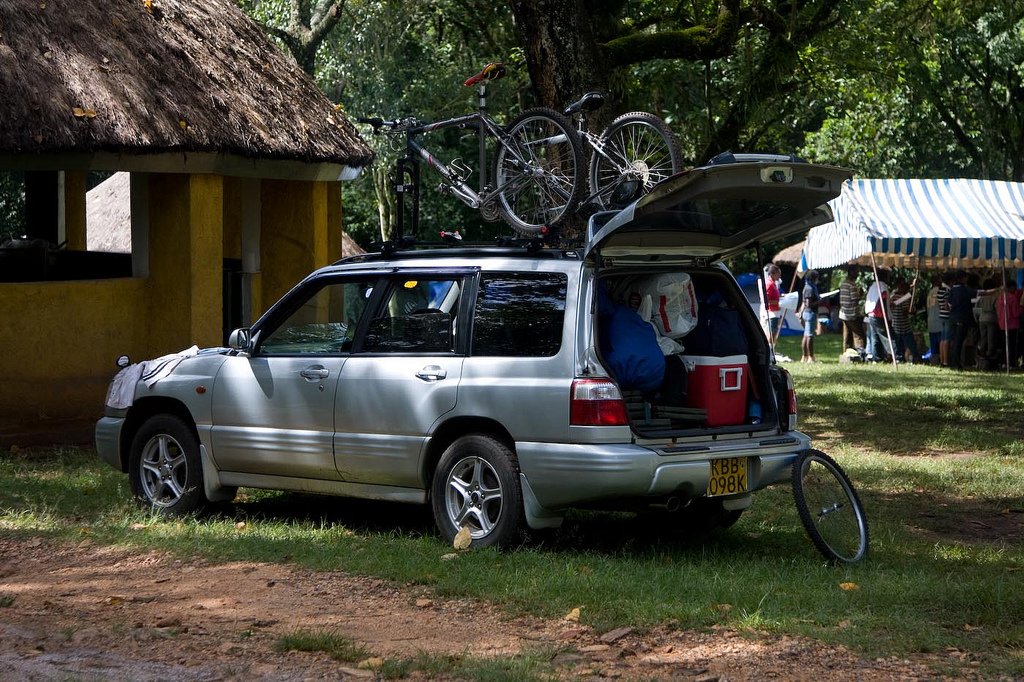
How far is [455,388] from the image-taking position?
25.3 ft

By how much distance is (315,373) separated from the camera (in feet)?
27.4

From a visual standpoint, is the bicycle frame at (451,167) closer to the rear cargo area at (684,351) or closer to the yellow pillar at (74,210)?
the rear cargo area at (684,351)

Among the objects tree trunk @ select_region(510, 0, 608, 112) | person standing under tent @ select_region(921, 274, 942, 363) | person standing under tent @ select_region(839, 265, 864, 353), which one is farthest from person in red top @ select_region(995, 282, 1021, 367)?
tree trunk @ select_region(510, 0, 608, 112)

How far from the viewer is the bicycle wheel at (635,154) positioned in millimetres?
9547

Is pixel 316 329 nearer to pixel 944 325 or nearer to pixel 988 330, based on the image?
pixel 988 330

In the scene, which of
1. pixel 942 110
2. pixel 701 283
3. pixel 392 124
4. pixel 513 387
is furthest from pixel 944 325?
pixel 513 387

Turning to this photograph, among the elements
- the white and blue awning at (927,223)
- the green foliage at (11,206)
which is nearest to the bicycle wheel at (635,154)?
the white and blue awning at (927,223)

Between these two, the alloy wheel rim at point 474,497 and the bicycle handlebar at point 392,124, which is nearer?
the alloy wheel rim at point 474,497

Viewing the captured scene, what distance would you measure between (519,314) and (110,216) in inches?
674

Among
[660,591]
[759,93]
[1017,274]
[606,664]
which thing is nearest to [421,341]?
[660,591]

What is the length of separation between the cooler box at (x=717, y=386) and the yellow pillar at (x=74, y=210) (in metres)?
12.9

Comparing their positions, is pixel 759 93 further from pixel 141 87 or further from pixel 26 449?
pixel 26 449

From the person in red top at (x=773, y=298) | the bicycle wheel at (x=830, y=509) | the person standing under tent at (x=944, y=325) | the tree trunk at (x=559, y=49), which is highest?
the tree trunk at (x=559, y=49)

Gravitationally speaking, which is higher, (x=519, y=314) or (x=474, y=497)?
(x=519, y=314)
